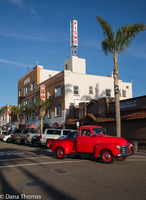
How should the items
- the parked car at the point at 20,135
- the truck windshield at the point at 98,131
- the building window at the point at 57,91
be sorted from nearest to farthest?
the truck windshield at the point at 98,131, the parked car at the point at 20,135, the building window at the point at 57,91

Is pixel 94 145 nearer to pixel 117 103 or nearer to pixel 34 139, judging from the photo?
pixel 117 103

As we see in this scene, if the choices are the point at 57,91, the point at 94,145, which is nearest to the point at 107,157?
the point at 94,145

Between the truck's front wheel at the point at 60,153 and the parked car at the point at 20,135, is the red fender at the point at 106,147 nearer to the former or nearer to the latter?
the truck's front wheel at the point at 60,153

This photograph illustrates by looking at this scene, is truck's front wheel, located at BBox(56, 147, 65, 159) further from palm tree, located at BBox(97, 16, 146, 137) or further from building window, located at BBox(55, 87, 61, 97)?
building window, located at BBox(55, 87, 61, 97)

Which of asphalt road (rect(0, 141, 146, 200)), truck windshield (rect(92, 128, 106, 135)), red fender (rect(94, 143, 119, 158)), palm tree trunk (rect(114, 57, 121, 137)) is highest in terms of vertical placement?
palm tree trunk (rect(114, 57, 121, 137))

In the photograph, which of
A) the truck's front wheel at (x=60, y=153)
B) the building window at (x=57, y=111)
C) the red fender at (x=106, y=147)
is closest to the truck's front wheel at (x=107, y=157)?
the red fender at (x=106, y=147)

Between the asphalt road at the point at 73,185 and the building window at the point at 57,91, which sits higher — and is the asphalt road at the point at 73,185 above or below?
below

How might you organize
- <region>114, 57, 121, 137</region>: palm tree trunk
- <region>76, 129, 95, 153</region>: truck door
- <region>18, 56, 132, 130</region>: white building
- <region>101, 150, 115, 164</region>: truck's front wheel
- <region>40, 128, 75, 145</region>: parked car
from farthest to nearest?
<region>18, 56, 132, 130</region>: white building
<region>40, 128, 75, 145</region>: parked car
<region>114, 57, 121, 137</region>: palm tree trunk
<region>76, 129, 95, 153</region>: truck door
<region>101, 150, 115, 164</region>: truck's front wheel

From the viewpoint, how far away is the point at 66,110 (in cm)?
3350

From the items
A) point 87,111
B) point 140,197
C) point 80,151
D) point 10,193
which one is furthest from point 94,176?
point 87,111

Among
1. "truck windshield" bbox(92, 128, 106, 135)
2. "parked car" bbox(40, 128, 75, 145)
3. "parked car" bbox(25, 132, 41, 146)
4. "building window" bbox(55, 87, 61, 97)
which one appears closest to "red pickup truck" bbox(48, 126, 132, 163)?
"truck windshield" bbox(92, 128, 106, 135)

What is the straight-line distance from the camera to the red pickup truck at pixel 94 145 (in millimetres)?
11898

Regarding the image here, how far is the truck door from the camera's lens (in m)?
13.0

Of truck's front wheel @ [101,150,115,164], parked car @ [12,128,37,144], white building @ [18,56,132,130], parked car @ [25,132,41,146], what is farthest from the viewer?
white building @ [18,56,132,130]
